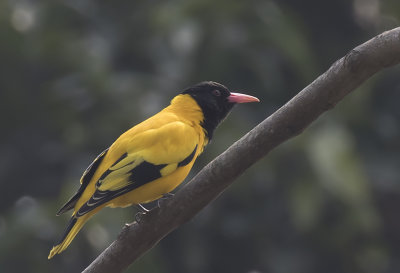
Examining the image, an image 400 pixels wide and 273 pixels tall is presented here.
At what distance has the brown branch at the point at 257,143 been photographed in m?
4.18

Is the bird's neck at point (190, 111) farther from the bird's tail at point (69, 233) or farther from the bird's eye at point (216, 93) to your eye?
the bird's tail at point (69, 233)

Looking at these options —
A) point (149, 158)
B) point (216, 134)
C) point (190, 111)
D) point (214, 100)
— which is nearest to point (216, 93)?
point (214, 100)

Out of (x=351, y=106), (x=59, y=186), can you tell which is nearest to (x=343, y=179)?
(x=351, y=106)

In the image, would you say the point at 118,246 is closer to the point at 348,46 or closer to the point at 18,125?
the point at 18,125

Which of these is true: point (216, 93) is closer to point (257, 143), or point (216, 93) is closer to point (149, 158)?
point (149, 158)

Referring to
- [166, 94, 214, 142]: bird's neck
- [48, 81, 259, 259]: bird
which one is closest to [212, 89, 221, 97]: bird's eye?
[166, 94, 214, 142]: bird's neck

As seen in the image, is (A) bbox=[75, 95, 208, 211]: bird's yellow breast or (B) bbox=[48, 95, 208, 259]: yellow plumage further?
(A) bbox=[75, 95, 208, 211]: bird's yellow breast

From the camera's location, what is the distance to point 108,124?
27.9ft

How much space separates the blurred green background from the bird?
1.64 m

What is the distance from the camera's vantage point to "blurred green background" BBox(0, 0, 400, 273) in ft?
26.4

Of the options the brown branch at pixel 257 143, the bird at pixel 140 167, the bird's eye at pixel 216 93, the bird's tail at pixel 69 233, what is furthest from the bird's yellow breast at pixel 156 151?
the brown branch at pixel 257 143

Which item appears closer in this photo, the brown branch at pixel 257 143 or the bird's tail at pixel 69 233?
the brown branch at pixel 257 143

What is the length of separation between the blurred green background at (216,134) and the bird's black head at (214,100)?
1462 mm

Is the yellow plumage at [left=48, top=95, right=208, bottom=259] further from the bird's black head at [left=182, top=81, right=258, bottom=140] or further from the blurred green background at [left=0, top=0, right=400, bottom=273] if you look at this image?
the blurred green background at [left=0, top=0, right=400, bottom=273]
